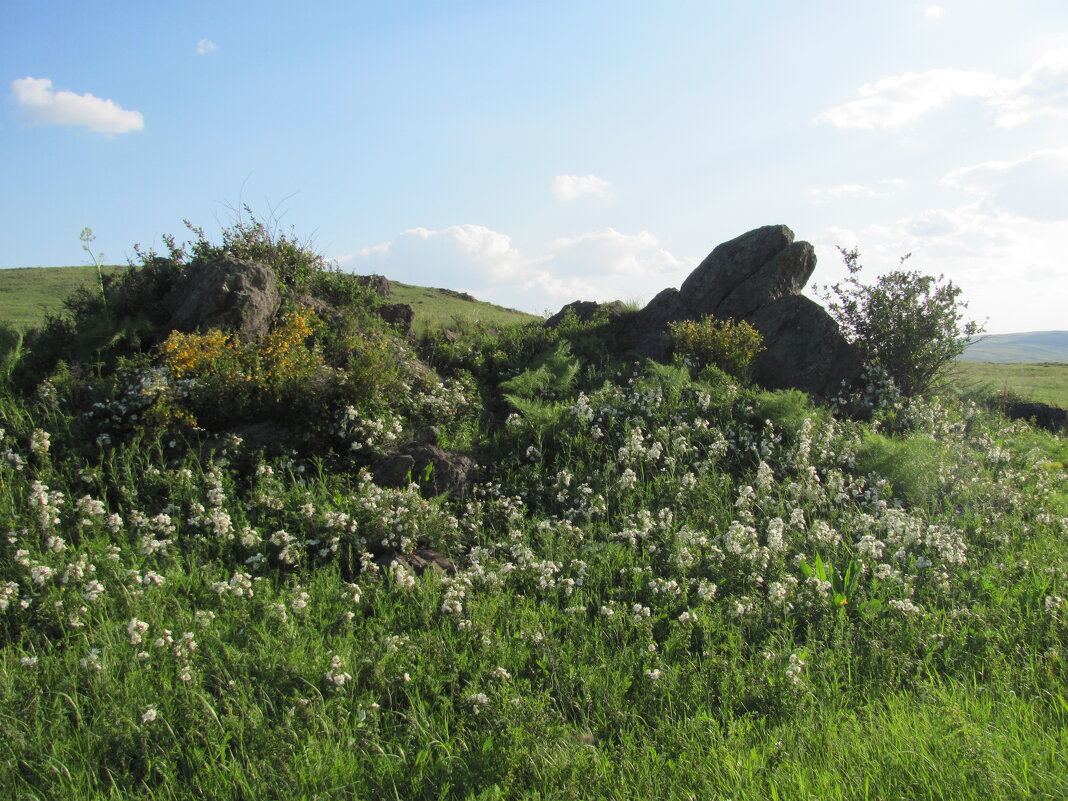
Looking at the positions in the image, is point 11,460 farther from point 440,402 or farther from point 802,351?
point 802,351

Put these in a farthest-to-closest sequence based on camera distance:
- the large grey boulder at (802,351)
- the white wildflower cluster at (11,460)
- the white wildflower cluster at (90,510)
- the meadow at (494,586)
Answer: the large grey boulder at (802,351) → the white wildflower cluster at (11,460) → the white wildflower cluster at (90,510) → the meadow at (494,586)

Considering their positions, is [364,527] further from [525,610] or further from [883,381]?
[883,381]

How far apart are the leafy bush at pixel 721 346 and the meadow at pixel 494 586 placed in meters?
1.39

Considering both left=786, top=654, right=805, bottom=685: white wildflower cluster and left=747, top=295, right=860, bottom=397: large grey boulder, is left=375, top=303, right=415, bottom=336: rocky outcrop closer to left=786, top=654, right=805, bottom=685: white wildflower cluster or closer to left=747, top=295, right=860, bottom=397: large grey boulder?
left=747, top=295, right=860, bottom=397: large grey boulder

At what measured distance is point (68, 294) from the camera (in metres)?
14.8

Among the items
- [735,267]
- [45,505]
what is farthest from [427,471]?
[735,267]

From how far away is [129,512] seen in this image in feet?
21.3

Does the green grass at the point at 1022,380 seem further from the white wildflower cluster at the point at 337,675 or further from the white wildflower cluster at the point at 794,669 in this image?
the white wildflower cluster at the point at 337,675

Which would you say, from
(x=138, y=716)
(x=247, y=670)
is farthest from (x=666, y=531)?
(x=138, y=716)

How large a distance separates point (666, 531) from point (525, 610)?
83.1 inches

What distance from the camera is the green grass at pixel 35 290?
15555mm

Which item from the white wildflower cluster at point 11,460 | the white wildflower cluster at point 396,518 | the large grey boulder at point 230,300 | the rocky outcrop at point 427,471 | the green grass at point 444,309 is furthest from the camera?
the green grass at point 444,309

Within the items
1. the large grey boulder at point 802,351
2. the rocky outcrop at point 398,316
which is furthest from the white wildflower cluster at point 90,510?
the large grey boulder at point 802,351

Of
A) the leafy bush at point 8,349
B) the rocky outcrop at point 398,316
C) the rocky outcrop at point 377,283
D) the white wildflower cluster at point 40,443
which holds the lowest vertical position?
the white wildflower cluster at point 40,443
